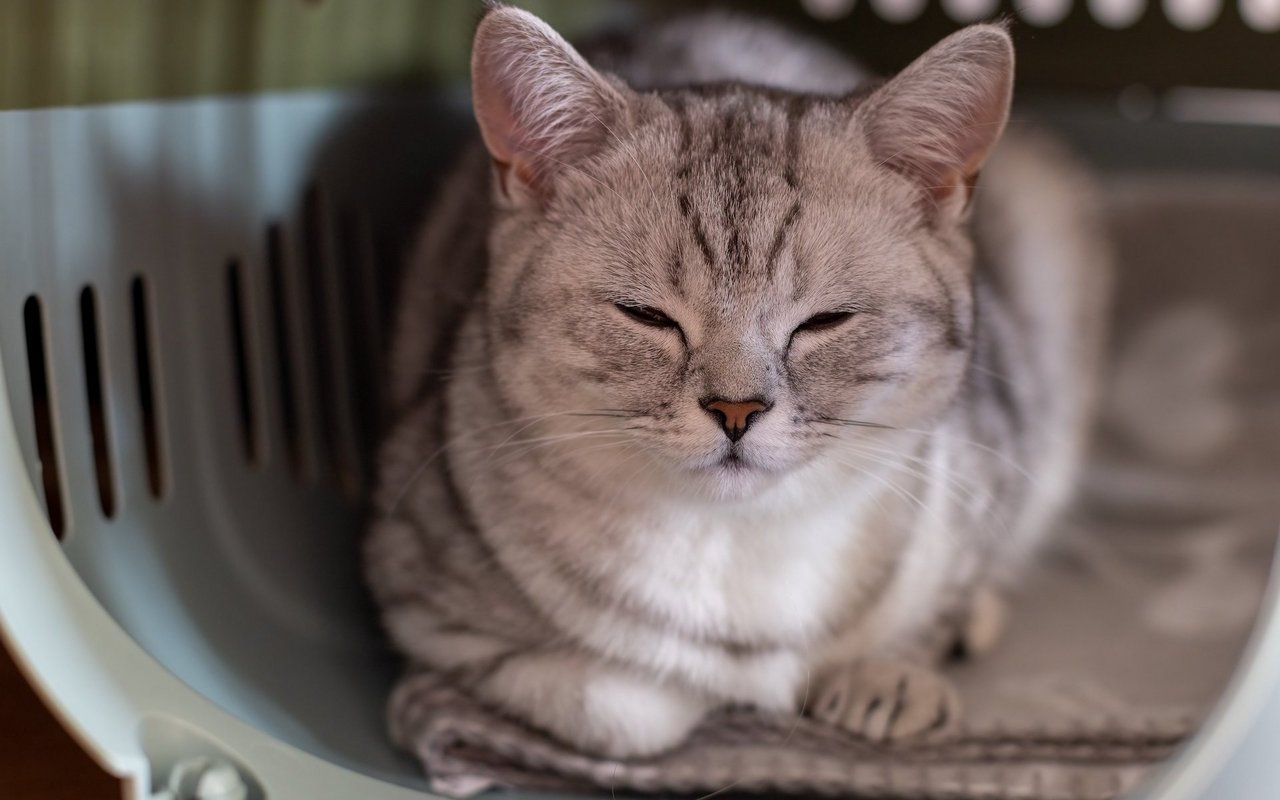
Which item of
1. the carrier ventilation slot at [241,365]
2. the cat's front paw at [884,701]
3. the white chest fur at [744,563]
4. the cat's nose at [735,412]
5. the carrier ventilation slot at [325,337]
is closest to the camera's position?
the cat's nose at [735,412]

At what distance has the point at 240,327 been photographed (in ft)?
4.79

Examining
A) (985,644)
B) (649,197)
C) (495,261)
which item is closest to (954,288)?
(649,197)

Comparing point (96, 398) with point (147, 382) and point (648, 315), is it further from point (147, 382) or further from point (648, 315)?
point (648, 315)

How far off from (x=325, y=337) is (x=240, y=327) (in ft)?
0.44

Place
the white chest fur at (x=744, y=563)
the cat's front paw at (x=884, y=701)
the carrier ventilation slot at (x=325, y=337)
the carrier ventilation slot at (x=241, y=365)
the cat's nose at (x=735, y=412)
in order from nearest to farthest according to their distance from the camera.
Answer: the cat's nose at (x=735, y=412), the white chest fur at (x=744, y=563), the cat's front paw at (x=884, y=701), the carrier ventilation slot at (x=241, y=365), the carrier ventilation slot at (x=325, y=337)

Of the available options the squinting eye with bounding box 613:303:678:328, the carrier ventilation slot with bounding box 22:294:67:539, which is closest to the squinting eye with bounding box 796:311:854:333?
the squinting eye with bounding box 613:303:678:328

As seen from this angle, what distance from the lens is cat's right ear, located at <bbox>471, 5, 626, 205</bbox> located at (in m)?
0.95

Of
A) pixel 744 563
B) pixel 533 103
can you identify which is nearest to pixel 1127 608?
pixel 744 563

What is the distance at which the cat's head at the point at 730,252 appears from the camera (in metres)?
0.94

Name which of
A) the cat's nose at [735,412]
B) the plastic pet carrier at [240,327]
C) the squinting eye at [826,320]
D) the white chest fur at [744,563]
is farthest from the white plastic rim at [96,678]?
the squinting eye at [826,320]

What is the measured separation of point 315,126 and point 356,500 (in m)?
0.49

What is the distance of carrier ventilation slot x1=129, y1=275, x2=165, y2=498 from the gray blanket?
38 cm

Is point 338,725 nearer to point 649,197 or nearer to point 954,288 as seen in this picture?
point 649,197

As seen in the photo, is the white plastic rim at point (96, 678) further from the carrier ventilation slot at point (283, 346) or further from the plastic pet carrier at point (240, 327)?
the carrier ventilation slot at point (283, 346)
